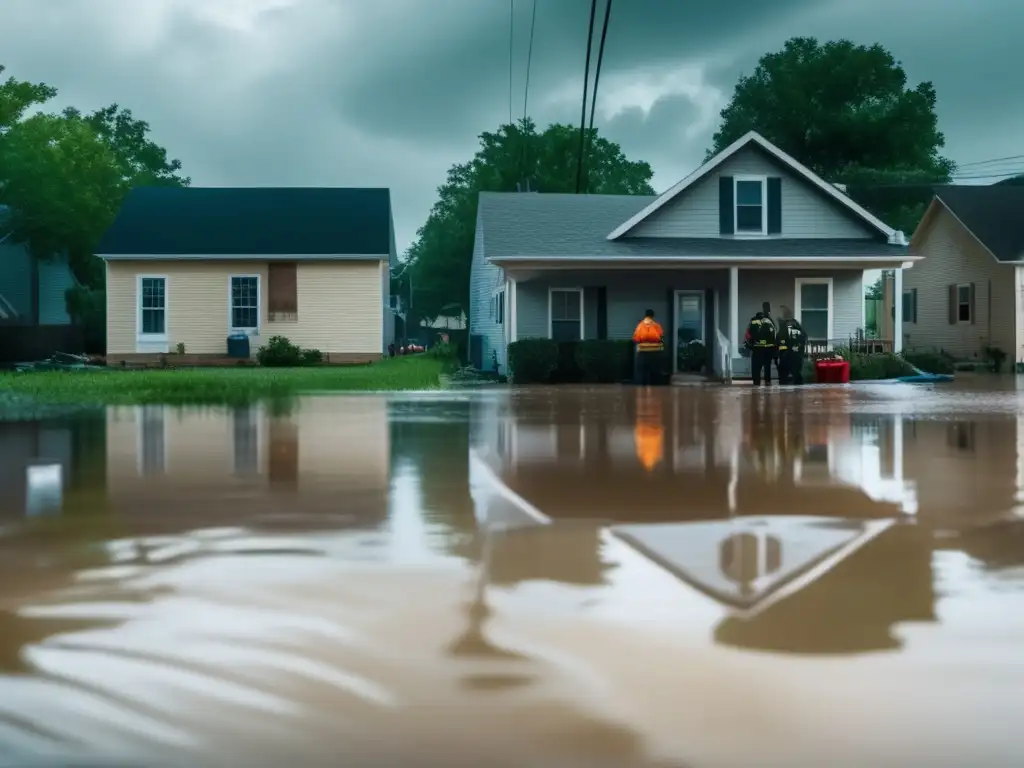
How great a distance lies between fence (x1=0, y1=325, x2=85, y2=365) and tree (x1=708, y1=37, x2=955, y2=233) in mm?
39739

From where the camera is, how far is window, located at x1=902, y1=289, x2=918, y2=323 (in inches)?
1986

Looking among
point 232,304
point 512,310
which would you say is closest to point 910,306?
point 512,310

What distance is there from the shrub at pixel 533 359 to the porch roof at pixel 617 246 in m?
2.17

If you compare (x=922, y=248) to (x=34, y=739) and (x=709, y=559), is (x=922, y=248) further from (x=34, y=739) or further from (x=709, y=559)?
(x=34, y=739)

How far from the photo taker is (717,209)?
35.7 metres

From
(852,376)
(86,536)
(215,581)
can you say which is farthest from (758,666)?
(852,376)

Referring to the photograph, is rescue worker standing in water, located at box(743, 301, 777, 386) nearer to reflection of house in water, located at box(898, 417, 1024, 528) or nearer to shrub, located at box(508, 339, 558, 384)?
shrub, located at box(508, 339, 558, 384)

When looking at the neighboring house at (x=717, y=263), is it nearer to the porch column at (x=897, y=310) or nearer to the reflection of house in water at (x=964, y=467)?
the porch column at (x=897, y=310)

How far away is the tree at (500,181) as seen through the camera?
59125 millimetres

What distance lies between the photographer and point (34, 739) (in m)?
4.12

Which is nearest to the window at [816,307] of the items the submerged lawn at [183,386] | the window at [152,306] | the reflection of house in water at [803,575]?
the submerged lawn at [183,386]

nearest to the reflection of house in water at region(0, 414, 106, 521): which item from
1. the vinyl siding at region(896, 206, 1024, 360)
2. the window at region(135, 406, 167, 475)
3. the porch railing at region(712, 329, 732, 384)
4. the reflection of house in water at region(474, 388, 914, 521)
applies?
the window at region(135, 406, 167, 475)

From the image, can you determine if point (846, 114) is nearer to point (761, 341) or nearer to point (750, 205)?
point (750, 205)

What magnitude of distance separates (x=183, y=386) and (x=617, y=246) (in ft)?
42.7
